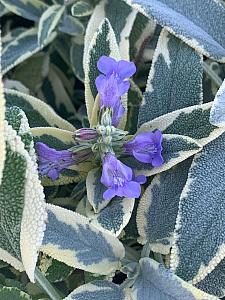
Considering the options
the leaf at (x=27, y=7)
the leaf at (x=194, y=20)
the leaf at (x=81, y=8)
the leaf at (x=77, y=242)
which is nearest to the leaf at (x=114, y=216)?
the leaf at (x=77, y=242)

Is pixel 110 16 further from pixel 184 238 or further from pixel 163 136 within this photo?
pixel 184 238

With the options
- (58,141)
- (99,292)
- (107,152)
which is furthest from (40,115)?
(99,292)

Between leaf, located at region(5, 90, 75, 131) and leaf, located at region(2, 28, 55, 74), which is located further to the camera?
leaf, located at region(2, 28, 55, 74)

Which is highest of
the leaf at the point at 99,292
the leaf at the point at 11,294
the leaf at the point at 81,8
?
the leaf at the point at 81,8

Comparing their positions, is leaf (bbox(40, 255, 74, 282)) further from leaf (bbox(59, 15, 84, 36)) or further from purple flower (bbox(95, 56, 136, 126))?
leaf (bbox(59, 15, 84, 36))

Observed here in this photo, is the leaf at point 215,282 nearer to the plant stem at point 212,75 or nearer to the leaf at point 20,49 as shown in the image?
the plant stem at point 212,75

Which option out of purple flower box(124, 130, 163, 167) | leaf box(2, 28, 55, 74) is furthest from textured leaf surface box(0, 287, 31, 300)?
leaf box(2, 28, 55, 74)
